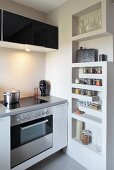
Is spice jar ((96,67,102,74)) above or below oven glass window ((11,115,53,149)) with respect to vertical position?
above

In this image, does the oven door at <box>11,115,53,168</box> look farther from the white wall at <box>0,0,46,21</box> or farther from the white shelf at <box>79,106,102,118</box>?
the white wall at <box>0,0,46,21</box>

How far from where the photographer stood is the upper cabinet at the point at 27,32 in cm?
172

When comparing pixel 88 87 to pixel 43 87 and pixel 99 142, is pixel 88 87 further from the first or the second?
pixel 43 87

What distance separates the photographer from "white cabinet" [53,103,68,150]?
1997 mm

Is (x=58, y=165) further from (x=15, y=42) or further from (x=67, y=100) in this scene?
(x=15, y=42)

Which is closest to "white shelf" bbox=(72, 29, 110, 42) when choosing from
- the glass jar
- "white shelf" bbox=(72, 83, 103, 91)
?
"white shelf" bbox=(72, 83, 103, 91)

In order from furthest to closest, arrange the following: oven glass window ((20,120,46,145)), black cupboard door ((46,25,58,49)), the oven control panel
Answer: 1. black cupboard door ((46,25,58,49))
2. oven glass window ((20,120,46,145))
3. the oven control panel

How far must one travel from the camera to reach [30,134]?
1745mm

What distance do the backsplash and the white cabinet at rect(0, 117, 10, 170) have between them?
70 centimetres

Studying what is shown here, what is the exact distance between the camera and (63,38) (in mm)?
2164

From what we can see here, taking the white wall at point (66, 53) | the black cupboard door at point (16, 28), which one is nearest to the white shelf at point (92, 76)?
the white wall at point (66, 53)

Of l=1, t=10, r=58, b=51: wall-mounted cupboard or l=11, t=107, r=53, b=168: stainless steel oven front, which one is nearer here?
l=11, t=107, r=53, b=168: stainless steel oven front

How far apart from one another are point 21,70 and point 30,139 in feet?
3.56

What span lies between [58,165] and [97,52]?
163 cm
